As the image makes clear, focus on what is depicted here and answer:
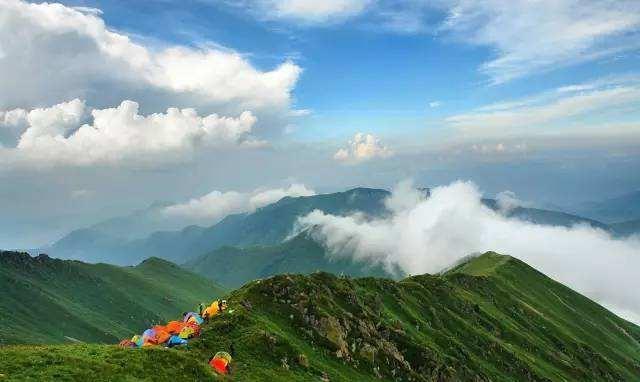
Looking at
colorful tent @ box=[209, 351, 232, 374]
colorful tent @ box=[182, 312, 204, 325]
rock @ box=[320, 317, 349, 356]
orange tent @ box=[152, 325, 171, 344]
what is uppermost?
orange tent @ box=[152, 325, 171, 344]

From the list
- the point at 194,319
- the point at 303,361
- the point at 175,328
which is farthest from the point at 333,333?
the point at 175,328

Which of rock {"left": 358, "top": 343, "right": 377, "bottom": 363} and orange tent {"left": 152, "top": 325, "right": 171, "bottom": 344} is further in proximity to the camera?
rock {"left": 358, "top": 343, "right": 377, "bottom": 363}

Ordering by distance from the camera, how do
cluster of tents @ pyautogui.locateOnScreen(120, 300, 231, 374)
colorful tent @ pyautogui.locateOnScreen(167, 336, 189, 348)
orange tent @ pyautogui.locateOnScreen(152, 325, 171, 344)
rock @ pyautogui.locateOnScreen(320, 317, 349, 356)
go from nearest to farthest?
A: cluster of tents @ pyautogui.locateOnScreen(120, 300, 231, 374), colorful tent @ pyautogui.locateOnScreen(167, 336, 189, 348), orange tent @ pyautogui.locateOnScreen(152, 325, 171, 344), rock @ pyautogui.locateOnScreen(320, 317, 349, 356)

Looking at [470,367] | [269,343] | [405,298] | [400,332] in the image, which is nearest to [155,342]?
[269,343]

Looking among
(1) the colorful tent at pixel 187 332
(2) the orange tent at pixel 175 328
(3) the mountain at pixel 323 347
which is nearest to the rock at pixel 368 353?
(3) the mountain at pixel 323 347

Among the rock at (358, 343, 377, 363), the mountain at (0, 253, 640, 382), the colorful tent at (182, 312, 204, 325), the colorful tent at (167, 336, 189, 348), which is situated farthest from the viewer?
the rock at (358, 343, 377, 363)

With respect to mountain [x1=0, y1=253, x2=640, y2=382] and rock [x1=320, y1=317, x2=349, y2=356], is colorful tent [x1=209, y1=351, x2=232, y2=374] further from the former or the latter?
rock [x1=320, y1=317, x2=349, y2=356]

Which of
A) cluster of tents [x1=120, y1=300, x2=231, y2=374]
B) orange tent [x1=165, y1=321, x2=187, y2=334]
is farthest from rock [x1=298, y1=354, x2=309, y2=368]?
orange tent [x1=165, y1=321, x2=187, y2=334]

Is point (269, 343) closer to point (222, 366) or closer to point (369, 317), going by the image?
point (222, 366)
